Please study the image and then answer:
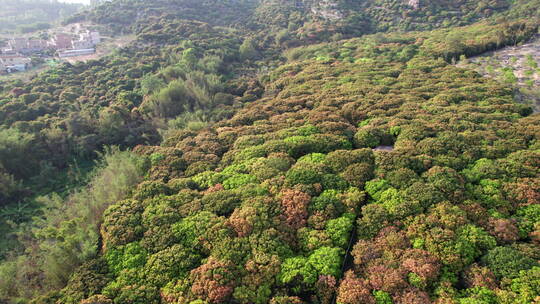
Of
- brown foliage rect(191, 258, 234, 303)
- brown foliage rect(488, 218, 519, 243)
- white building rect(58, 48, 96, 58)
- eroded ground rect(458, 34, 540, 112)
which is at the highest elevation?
white building rect(58, 48, 96, 58)

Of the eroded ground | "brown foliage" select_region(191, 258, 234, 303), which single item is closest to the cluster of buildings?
"brown foliage" select_region(191, 258, 234, 303)

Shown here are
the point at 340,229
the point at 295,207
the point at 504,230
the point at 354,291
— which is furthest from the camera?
the point at 295,207

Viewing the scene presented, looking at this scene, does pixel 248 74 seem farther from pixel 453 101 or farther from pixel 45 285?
pixel 45 285

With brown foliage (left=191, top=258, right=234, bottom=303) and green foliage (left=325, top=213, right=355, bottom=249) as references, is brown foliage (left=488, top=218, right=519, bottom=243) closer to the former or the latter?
green foliage (left=325, top=213, right=355, bottom=249)

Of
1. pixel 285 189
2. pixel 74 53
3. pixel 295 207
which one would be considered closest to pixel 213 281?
pixel 295 207

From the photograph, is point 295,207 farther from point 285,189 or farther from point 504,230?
point 504,230

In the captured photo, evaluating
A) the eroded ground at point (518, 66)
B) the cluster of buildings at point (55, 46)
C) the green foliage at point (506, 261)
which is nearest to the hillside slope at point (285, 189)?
the green foliage at point (506, 261)

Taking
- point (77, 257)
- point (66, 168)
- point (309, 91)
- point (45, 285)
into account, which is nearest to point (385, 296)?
point (77, 257)

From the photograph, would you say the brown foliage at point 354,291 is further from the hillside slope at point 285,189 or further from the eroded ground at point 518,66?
the eroded ground at point 518,66
